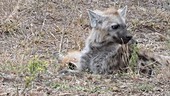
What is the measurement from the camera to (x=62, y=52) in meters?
7.58

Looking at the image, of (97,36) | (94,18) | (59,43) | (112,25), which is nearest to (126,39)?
(112,25)

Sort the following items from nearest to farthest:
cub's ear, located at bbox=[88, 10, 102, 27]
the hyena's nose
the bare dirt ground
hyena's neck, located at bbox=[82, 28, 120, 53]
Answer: the bare dirt ground, the hyena's nose, hyena's neck, located at bbox=[82, 28, 120, 53], cub's ear, located at bbox=[88, 10, 102, 27]

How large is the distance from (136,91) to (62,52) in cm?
254

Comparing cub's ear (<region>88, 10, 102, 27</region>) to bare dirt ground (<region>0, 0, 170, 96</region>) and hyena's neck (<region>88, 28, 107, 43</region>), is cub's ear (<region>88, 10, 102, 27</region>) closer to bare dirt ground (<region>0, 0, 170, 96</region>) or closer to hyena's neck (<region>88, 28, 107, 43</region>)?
hyena's neck (<region>88, 28, 107, 43</region>)

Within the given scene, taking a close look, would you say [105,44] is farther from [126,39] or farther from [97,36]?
[126,39]

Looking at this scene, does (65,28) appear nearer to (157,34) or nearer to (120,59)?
(157,34)

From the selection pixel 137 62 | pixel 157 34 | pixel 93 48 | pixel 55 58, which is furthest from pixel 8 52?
pixel 157 34

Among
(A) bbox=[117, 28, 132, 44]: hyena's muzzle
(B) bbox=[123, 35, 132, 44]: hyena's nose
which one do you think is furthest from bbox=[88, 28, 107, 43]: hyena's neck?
(B) bbox=[123, 35, 132, 44]: hyena's nose

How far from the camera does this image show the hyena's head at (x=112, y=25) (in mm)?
6512

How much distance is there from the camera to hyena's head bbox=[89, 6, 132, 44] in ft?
21.4

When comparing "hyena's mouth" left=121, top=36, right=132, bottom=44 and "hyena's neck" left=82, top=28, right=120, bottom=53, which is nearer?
"hyena's mouth" left=121, top=36, right=132, bottom=44

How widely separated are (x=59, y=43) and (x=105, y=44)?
152cm

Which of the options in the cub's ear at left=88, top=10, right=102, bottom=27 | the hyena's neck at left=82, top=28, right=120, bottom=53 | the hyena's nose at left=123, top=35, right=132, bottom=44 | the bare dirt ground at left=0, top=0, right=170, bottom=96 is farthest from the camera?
the cub's ear at left=88, top=10, right=102, bottom=27

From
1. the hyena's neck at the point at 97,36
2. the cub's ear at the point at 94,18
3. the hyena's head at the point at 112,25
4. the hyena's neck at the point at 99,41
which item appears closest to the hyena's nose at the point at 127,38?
the hyena's head at the point at 112,25
